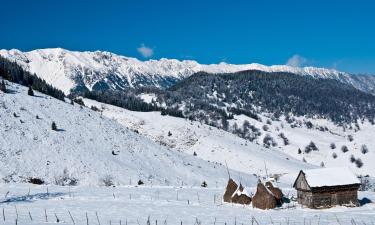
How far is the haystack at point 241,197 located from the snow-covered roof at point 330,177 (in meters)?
6.83

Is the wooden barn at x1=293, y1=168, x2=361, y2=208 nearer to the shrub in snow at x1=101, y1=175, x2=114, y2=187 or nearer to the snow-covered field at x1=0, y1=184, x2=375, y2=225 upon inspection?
the snow-covered field at x1=0, y1=184, x2=375, y2=225

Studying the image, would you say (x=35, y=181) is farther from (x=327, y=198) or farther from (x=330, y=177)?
(x=330, y=177)

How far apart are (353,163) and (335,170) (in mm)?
106395

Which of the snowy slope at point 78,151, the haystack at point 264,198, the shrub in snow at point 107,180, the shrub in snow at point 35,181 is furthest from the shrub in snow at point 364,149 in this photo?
the shrub in snow at point 35,181

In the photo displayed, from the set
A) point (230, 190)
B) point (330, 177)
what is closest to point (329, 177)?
point (330, 177)

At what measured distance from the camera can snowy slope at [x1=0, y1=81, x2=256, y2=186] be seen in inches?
2584

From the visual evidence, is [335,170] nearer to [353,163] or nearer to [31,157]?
[31,157]

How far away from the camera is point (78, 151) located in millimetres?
73750

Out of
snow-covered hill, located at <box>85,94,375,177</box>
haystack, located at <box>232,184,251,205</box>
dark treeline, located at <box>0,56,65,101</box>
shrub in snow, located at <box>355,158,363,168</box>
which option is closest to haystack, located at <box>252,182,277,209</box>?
haystack, located at <box>232,184,251,205</box>

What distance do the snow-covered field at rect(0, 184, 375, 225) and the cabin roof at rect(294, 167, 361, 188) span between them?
2.78 m

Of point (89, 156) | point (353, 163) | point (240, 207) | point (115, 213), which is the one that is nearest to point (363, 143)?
point (353, 163)

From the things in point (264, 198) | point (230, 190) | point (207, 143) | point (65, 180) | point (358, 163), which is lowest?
point (264, 198)

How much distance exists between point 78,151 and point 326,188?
129 feet

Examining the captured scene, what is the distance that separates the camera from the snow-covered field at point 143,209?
3591cm
